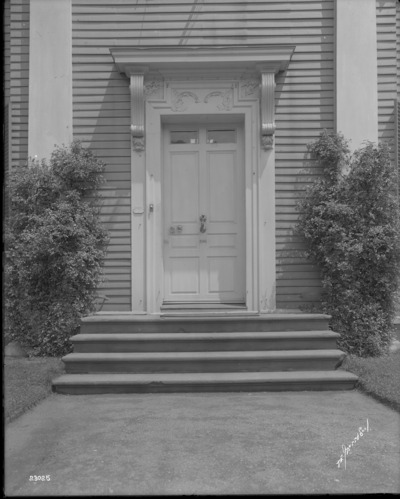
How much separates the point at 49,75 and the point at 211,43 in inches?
81.6

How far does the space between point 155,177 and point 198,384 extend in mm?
2801

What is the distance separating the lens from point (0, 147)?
3.68m

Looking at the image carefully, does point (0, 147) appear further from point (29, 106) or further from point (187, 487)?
point (29, 106)

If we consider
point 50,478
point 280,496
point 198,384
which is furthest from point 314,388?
point 50,478

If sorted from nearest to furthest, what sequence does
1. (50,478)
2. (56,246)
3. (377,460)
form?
1. (50,478)
2. (377,460)
3. (56,246)

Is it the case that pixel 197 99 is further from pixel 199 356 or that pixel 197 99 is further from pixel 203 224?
pixel 199 356

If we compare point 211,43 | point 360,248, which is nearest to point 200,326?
point 360,248

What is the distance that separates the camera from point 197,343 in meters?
5.82

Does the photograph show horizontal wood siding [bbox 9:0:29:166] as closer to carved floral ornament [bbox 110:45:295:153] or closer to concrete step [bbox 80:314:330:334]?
carved floral ornament [bbox 110:45:295:153]

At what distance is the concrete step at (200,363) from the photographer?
5.56 m

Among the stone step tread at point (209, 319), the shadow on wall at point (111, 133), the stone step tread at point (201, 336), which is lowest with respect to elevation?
the stone step tread at point (201, 336)

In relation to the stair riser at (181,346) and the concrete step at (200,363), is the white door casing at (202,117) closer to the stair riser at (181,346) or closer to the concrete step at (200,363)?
→ the stair riser at (181,346)

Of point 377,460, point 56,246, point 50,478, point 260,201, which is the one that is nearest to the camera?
point 50,478
